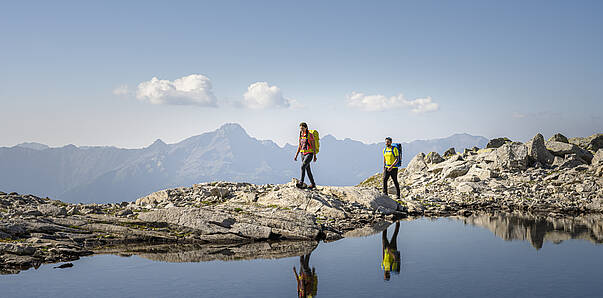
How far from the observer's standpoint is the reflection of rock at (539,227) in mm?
18922

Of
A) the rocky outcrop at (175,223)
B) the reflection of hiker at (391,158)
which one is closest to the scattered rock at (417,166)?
the reflection of hiker at (391,158)

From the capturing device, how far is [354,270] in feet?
45.6

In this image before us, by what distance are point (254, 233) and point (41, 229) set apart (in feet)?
28.2

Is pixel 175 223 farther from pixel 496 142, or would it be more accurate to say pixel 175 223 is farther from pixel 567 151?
pixel 496 142

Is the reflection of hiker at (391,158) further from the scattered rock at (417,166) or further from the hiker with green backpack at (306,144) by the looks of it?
the scattered rock at (417,166)

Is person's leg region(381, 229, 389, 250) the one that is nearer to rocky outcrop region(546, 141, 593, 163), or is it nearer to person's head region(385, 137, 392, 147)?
person's head region(385, 137, 392, 147)

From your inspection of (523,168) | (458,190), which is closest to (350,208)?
(458,190)

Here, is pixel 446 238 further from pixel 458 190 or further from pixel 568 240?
pixel 458 190

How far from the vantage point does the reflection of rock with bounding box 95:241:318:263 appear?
1577cm

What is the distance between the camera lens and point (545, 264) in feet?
46.9

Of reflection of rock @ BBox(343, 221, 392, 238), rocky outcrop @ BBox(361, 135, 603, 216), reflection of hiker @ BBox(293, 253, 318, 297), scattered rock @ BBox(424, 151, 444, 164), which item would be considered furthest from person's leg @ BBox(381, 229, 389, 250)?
scattered rock @ BBox(424, 151, 444, 164)

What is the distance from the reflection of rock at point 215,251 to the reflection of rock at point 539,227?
31.2 feet

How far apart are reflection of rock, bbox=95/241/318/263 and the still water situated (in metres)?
0.04

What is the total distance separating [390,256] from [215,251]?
670 centimetres
